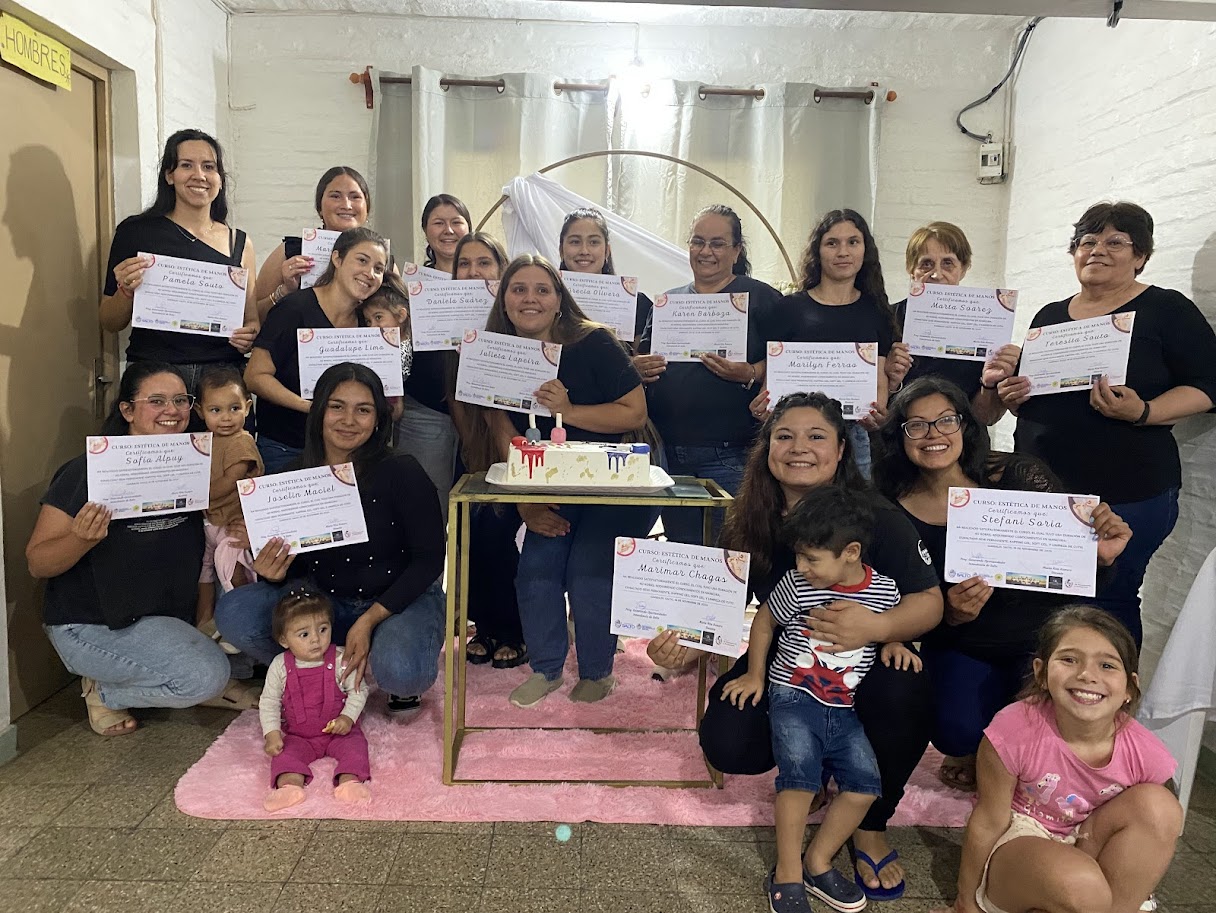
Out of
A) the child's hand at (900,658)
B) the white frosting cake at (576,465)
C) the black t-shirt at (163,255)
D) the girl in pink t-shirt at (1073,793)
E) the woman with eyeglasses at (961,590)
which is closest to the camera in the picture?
the girl in pink t-shirt at (1073,793)

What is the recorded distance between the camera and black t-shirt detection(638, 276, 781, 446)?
108 inches

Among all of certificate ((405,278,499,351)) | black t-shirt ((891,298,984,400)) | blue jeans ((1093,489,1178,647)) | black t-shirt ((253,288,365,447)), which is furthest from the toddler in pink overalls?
blue jeans ((1093,489,1178,647))

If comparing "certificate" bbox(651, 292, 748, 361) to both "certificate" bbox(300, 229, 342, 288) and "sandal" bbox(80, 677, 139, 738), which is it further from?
"sandal" bbox(80, 677, 139, 738)

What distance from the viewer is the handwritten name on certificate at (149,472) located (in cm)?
223

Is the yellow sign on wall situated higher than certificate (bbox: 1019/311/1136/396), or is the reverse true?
the yellow sign on wall

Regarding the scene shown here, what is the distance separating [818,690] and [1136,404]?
3.88 feet

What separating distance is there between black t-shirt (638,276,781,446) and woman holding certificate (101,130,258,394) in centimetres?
134

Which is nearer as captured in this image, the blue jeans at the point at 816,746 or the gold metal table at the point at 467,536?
the blue jeans at the point at 816,746

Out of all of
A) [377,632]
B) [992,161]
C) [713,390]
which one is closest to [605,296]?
[713,390]

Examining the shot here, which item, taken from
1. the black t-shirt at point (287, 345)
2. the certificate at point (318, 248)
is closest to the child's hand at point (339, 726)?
the black t-shirt at point (287, 345)

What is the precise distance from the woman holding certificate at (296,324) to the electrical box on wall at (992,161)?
3.08m

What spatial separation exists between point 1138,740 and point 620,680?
158 centimetres

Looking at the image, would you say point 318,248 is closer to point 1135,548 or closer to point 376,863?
point 376,863

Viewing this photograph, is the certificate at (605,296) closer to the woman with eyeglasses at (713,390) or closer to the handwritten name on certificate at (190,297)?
the woman with eyeglasses at (713,390)
